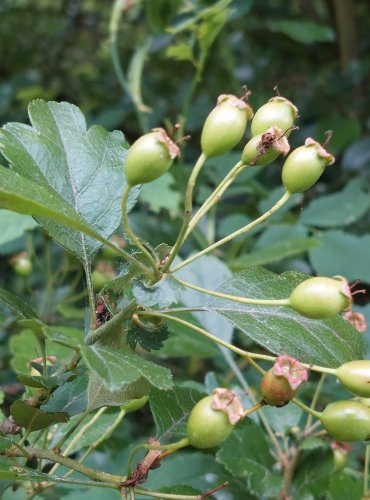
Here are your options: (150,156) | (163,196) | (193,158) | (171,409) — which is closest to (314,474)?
(171,409)

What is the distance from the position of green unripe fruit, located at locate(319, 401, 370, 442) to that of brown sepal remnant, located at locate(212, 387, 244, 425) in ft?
0.23

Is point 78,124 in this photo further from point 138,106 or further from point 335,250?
point 138,106

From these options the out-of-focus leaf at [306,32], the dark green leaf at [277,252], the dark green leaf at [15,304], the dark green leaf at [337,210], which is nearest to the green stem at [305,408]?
the dark green leaf at [15,304]

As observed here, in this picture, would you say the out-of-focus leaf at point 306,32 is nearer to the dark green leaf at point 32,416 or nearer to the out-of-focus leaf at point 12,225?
the out-of-focus leaf at point 12,225

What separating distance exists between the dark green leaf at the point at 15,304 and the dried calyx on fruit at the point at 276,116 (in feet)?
0.76

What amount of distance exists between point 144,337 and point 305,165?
0.59 ft

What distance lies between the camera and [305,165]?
1.83 ft

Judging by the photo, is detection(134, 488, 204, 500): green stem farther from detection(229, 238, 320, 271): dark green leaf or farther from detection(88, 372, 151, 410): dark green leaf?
detection(229, 238, 320, 271): dark green leaf

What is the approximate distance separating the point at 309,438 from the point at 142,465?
308 millimetres

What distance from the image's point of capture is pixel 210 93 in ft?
7.36

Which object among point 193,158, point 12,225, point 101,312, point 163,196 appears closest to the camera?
point 101,312

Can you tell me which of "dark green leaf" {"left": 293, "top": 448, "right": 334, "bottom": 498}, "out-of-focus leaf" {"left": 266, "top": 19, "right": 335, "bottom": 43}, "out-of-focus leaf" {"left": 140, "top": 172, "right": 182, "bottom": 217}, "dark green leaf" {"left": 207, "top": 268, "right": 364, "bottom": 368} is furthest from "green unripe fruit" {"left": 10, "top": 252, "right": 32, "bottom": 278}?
"out-of-focus leaf" {"left": 266, "top": 19, "right": 335, "bottom": 43}

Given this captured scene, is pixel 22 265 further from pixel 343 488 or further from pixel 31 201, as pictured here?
pixel 31 201

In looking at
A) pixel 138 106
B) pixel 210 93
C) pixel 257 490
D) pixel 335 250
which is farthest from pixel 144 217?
pixel 257 490
